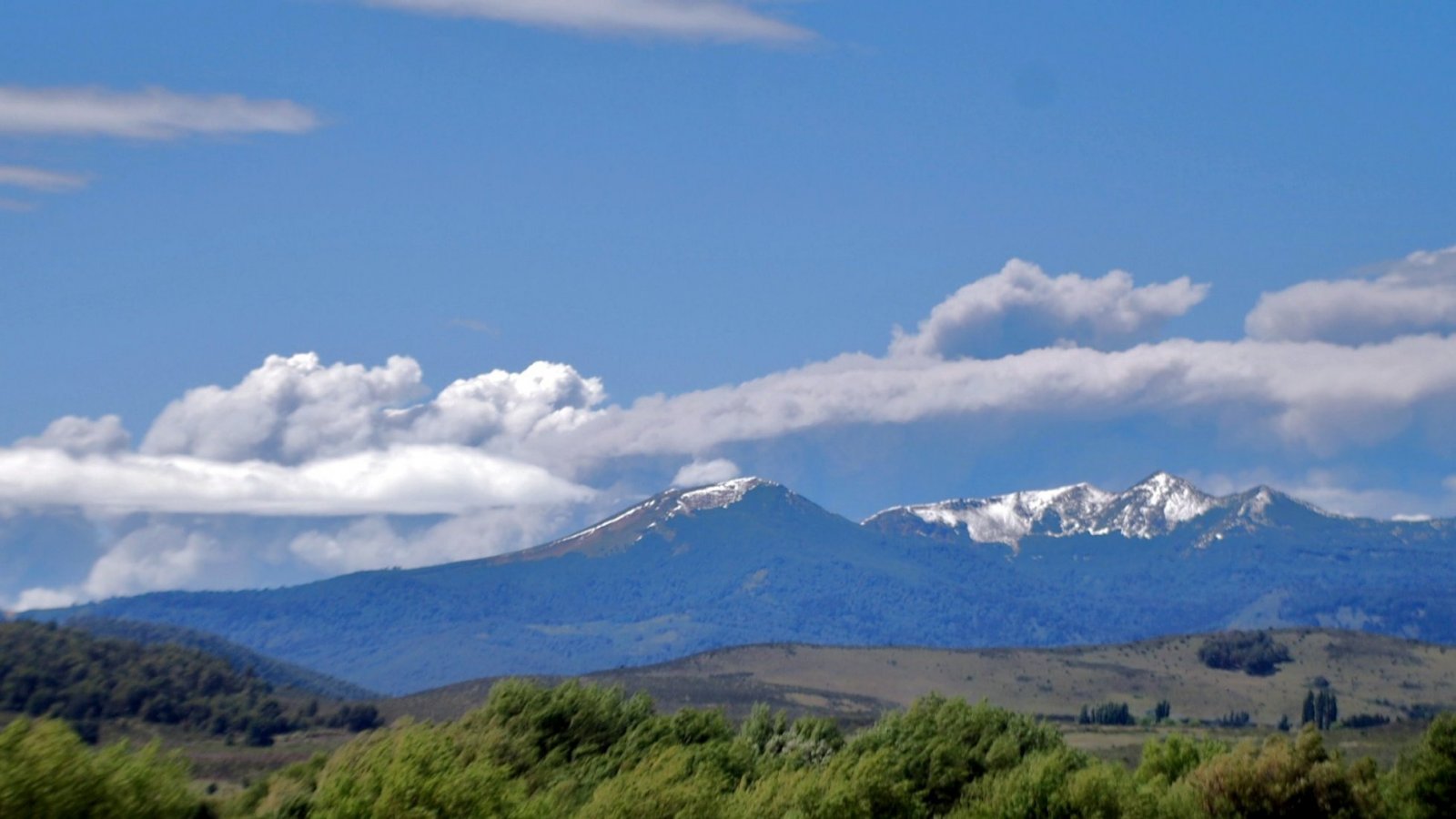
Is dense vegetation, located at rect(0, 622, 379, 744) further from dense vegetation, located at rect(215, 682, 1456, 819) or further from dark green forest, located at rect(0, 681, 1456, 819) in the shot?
dense vegetation, located at rect(215, 682, 1456, 819)

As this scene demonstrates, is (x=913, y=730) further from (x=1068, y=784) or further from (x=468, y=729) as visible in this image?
(x=468, y=729)

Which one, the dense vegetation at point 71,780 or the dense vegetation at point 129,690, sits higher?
the dense vegetation at point 129,690

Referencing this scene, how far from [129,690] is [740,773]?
105 meters

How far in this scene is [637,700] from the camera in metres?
72.4

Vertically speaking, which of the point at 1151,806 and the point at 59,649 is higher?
the point at 59,649

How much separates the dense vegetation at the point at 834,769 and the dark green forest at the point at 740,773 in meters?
0.10

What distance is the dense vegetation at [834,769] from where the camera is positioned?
50750 mm

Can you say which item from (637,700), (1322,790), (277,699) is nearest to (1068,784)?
(1322,790)

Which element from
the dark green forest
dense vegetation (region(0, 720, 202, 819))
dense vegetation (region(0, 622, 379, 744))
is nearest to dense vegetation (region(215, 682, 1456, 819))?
the dark green forest

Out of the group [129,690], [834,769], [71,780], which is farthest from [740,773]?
[129,690]

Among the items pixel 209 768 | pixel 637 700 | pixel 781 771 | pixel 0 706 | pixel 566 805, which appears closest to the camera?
pixel 566 805

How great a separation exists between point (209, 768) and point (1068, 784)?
81261 mm

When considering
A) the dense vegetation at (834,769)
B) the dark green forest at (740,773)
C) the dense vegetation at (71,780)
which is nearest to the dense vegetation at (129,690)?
the dark green forest at (740,773)

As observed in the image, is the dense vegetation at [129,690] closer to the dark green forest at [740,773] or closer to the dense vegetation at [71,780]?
the dark green forest at [740,773]
